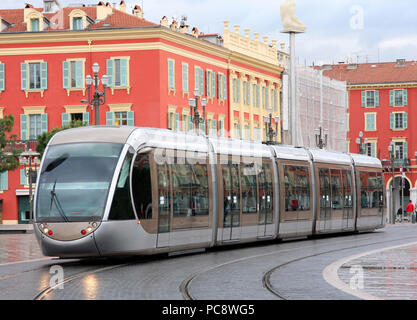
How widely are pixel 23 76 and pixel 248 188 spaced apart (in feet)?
140

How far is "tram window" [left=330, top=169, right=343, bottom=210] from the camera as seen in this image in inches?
1454

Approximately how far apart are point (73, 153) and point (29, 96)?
1866 inches

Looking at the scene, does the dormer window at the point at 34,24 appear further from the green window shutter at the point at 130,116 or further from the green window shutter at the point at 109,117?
the green window shutter at the point at 130,116

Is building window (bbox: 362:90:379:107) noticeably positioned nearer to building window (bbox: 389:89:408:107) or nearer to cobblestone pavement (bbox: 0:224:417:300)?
building window (bbox: 389:89:408:107)

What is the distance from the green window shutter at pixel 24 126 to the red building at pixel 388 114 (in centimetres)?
5111

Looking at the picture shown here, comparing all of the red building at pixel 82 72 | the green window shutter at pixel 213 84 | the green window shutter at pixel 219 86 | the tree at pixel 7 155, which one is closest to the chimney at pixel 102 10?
the red building at pixel 82 72

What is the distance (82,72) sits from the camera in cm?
6894

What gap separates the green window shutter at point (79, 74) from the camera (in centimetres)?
6894

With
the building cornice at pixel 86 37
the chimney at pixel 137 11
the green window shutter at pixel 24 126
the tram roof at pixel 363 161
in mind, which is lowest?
the tram roof at pixel 363 161

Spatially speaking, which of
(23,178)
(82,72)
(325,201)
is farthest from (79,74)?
(325,201)

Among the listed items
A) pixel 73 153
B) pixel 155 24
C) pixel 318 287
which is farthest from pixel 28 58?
pixel 318 287

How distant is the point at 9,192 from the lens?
226 feet
